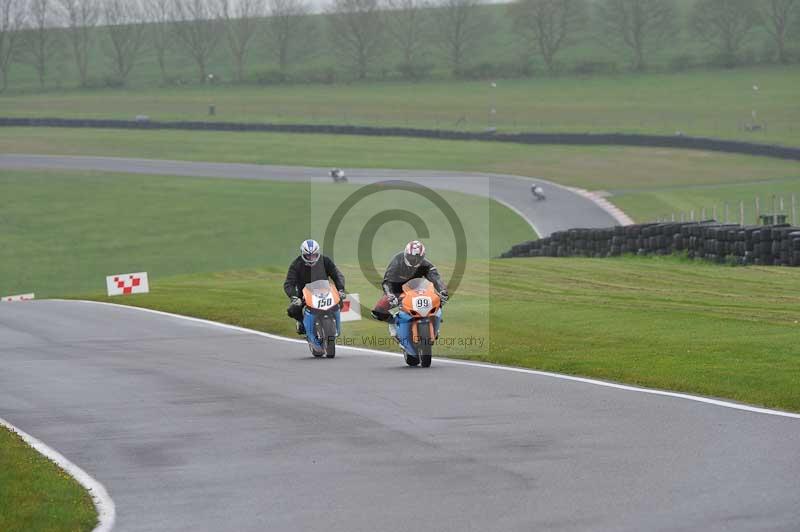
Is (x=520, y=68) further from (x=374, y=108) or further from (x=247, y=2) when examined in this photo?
(x=247, y=2)

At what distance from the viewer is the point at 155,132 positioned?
9325 cm

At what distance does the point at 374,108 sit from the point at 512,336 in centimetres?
8674

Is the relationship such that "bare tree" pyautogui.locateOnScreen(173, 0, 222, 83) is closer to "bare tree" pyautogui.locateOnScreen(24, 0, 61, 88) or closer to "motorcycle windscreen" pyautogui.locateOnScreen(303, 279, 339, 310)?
"bare tree" pyautogui.locateOnScreen(24, 0, 61, 88)

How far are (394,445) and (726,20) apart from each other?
122 m

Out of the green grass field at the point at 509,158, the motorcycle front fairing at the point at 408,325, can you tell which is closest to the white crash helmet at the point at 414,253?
the motorcycle front fairing at the point at 408,325

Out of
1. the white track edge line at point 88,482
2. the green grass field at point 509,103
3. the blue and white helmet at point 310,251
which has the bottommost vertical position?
the white track edge line at point 88,482

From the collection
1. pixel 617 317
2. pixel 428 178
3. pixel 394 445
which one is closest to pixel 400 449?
pixel 394 445

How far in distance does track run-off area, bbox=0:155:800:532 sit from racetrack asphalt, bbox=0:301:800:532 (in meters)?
0.03

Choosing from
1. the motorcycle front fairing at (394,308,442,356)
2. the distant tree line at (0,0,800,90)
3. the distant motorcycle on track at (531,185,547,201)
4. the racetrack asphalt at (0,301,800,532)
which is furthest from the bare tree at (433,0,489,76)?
the racetrack asphalt at (0,301,800,532)

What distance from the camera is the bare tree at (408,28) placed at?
14712cm

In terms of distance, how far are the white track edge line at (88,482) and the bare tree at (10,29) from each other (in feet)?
450

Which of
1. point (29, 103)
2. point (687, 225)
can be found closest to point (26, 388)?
point (687, 225)

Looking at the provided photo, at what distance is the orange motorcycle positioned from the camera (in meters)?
17.2

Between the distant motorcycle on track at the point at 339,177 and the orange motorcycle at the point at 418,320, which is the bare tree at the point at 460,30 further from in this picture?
the orange motorcycle at the point at 418,320
